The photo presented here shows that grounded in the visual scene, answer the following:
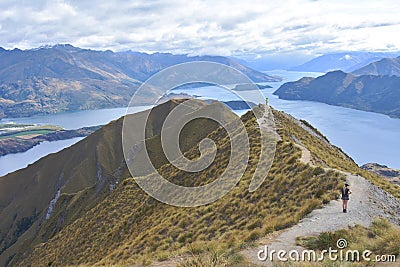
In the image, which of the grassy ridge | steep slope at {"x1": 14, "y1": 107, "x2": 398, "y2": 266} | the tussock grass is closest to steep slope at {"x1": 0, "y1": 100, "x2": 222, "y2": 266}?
steep slope at {"x1": 14, "y1": 107, "x2": 398, "y2": 266}

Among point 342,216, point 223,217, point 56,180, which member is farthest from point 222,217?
point 56,180

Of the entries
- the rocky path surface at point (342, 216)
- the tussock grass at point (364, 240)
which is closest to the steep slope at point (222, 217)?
the rocky path surface at point (342, 216)

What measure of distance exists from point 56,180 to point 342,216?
3831 inches

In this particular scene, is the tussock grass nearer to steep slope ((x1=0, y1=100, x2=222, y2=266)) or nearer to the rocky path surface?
the rocky path surface

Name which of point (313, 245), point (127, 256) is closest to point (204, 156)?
A: point (127, 256)

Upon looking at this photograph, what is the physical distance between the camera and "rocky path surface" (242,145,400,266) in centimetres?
1151

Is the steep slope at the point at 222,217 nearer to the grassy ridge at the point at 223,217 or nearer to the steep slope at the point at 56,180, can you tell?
the grassy ridge at the point at 223,217

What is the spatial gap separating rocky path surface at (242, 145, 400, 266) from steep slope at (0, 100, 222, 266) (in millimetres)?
44765

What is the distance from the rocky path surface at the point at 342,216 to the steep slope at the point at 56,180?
44765 mm

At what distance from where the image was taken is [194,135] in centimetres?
6109

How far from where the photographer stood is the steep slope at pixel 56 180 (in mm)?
64750

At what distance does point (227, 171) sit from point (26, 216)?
3130 inches

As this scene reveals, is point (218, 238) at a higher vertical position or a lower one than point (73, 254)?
higher

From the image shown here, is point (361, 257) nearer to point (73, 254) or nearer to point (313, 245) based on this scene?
point (313, 245)
